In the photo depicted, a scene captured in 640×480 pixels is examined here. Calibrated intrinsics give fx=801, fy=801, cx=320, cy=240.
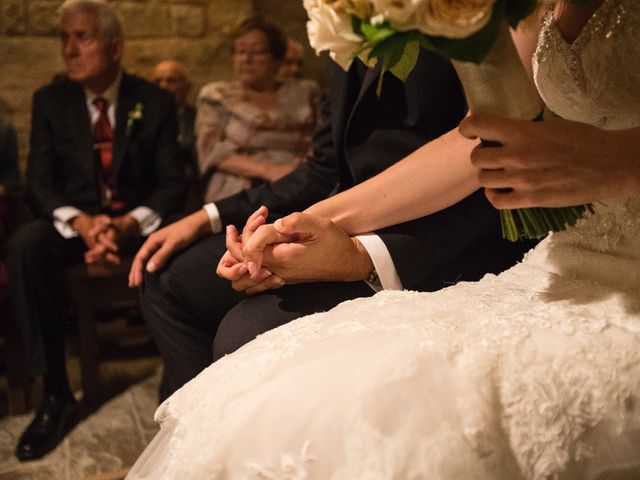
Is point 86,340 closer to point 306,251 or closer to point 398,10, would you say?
point 306,251

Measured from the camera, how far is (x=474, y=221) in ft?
4.99

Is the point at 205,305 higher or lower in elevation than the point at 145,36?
lower

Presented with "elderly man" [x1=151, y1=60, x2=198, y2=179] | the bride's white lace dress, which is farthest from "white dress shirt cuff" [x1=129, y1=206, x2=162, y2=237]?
the bride's white lace dress

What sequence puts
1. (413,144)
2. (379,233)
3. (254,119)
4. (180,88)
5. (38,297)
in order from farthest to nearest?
(180,88) → (254,119) → (38,297) → (413,144) → (379,233)

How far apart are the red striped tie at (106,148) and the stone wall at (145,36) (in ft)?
4.36

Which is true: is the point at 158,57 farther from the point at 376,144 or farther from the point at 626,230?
the point at 626,230

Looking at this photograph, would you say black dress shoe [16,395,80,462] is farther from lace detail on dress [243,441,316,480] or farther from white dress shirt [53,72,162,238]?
lace detail on dress [243,441,316,480]

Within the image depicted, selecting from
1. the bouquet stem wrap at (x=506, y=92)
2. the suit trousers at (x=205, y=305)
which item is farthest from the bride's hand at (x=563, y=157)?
the suit trousers at (x=205, y=305)

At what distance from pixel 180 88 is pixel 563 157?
359 centimetres

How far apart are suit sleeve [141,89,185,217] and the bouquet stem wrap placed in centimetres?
226

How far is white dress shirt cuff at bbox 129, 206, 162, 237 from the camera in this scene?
3.13 meters

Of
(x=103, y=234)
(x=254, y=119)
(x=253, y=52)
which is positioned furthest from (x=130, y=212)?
(x=253, y=52)

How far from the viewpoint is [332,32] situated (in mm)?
951

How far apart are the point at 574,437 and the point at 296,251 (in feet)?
1.94
